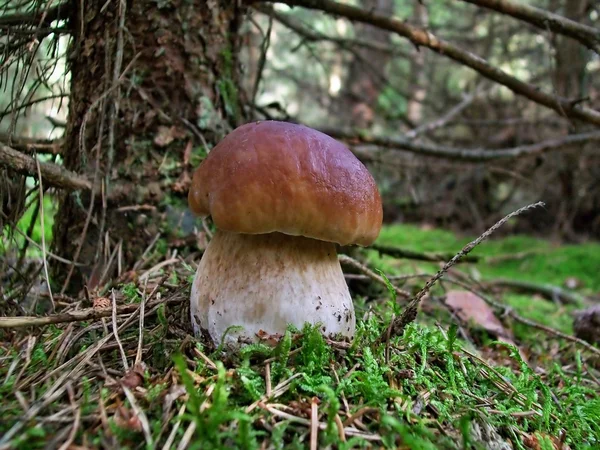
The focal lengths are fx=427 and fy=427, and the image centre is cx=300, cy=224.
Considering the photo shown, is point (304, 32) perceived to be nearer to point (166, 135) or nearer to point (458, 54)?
point (458, 54)

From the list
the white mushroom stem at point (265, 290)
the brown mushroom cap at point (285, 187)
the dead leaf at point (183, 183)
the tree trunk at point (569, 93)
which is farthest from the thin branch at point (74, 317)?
A: the tree trunk at point (569, 93)

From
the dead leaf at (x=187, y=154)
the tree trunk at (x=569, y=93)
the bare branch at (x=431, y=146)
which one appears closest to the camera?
the dead leaf at (x=187, y=154)

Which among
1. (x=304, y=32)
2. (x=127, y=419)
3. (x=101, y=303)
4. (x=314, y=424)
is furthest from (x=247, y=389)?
(x=304, y=32)

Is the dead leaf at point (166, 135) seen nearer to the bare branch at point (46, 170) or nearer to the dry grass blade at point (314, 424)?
the bare branch at point (46, 170)

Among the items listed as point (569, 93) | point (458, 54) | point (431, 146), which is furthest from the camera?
point (569, 93)

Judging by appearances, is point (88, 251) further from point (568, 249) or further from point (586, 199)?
point (586, 199)

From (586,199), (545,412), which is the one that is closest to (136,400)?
(545,412)

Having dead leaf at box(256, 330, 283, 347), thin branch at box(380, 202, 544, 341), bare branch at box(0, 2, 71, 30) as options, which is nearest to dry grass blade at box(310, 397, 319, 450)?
dead leaf at box(256, 330, 283, 347)
